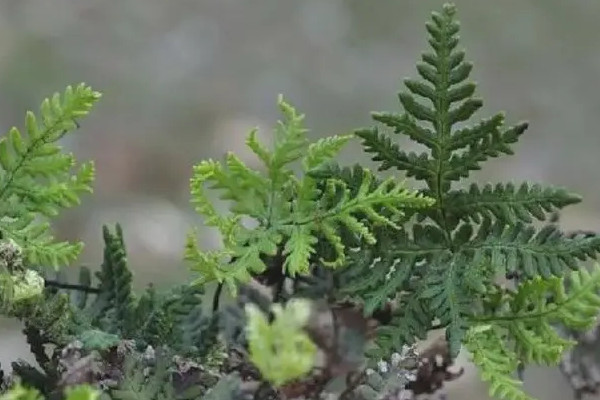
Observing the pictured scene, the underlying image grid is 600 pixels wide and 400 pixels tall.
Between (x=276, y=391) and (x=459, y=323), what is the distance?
0.08 meters

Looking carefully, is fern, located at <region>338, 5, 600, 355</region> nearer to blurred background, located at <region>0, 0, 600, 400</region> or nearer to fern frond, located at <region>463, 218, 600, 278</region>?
fern frond, located at <region>463, 218, 600, 278</region>

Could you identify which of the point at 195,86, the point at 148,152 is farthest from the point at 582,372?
the point at 195,86

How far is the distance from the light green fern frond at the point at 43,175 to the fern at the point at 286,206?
0.18 feet

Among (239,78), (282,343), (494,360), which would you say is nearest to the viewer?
(282,343)

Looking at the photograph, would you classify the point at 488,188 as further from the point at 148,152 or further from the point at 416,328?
the point at 148,152

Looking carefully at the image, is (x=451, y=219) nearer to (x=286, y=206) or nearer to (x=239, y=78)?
(x=286, y=206)

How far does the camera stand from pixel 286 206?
1.29 feet

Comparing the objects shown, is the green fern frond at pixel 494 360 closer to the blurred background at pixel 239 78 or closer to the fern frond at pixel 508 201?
the fern frond at pixel 508 201

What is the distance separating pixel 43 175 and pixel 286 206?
99mm

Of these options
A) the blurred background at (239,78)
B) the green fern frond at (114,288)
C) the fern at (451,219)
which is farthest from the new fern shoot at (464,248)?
the blurred background at (239,78)

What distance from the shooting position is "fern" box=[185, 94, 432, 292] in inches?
14.7

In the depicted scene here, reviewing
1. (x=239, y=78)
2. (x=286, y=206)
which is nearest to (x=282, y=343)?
(x=286, y=206)

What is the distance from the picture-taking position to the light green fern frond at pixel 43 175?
39 cm

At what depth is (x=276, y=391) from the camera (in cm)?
36
